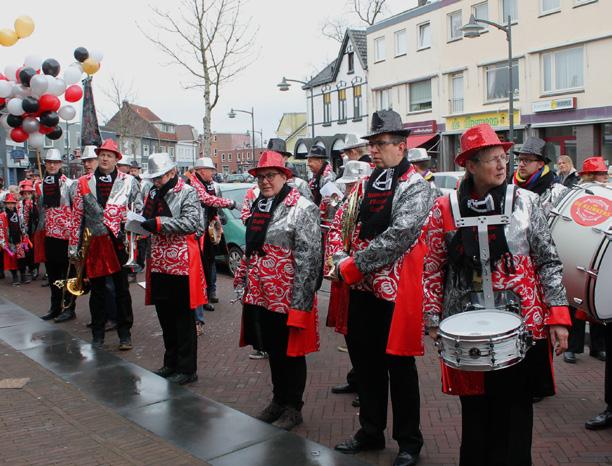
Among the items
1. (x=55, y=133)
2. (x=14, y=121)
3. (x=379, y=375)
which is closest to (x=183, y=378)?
(x=379, y=375)

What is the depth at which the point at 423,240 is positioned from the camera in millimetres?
4027

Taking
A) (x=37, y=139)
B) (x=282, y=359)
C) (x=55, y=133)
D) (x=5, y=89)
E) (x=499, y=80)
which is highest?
(x=499, y=80)

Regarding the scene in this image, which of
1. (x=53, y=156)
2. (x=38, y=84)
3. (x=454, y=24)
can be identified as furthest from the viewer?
(x=454, y=24)

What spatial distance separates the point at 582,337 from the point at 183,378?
3681 mm

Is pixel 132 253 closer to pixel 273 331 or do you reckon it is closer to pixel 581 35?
pixel 273 331

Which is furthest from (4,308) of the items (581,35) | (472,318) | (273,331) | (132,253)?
(581,35)

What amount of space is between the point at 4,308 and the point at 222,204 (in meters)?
3.88

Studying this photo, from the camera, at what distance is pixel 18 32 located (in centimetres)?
1062

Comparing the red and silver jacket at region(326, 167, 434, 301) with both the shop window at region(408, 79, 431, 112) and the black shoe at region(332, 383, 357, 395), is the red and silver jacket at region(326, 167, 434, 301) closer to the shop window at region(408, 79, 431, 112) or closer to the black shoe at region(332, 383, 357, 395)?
the black shoe at region(332, 383, 357, 395)

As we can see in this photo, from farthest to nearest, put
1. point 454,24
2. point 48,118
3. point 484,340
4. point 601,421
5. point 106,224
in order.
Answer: point 454,24 < point 48,118 < point 106,224 < point 601,421 < point 484,340

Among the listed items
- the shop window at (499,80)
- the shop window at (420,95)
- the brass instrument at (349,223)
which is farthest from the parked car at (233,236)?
the shop window at (420,95)

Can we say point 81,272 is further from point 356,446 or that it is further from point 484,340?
point 484,340

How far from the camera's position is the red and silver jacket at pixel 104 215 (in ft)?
22.9

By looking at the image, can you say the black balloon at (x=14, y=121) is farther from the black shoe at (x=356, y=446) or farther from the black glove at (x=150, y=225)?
the black shoe at (x=356, y=446)
